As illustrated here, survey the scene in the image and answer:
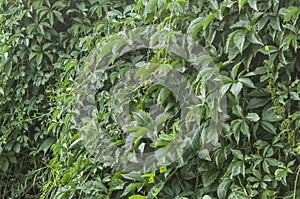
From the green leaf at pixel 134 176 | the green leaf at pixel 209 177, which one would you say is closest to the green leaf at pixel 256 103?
the green leaf at pixel 209 177

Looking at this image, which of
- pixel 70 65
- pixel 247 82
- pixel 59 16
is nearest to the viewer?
pixel 247 82

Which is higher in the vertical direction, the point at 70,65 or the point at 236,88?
the point at 236,88

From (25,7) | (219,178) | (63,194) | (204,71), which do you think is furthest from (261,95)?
(25,7)

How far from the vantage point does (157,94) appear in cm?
157

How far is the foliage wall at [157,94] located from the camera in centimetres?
136

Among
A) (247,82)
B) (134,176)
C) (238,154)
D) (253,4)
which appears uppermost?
(253,4)

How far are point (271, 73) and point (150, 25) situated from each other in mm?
Result: 581

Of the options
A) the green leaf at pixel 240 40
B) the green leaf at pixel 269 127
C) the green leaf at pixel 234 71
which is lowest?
the green leaf at pixel 269 127

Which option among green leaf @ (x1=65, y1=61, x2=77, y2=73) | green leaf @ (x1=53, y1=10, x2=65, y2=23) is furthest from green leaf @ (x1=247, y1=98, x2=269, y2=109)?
green leaf @ (x1=53, y1=10, x2=65, y2=23)

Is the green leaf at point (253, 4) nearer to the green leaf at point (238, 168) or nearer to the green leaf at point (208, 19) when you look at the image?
the green leaf at point (208, 19)

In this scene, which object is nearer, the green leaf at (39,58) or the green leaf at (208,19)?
the green leaf at (208,19)

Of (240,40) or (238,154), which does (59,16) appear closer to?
(240,40)

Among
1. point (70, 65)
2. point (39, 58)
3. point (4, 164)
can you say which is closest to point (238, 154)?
point (70, 65)

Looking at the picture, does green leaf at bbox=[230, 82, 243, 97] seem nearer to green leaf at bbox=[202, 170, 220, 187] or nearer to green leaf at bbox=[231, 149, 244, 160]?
green leaf at bbox=[231, 149, 244, 160]
